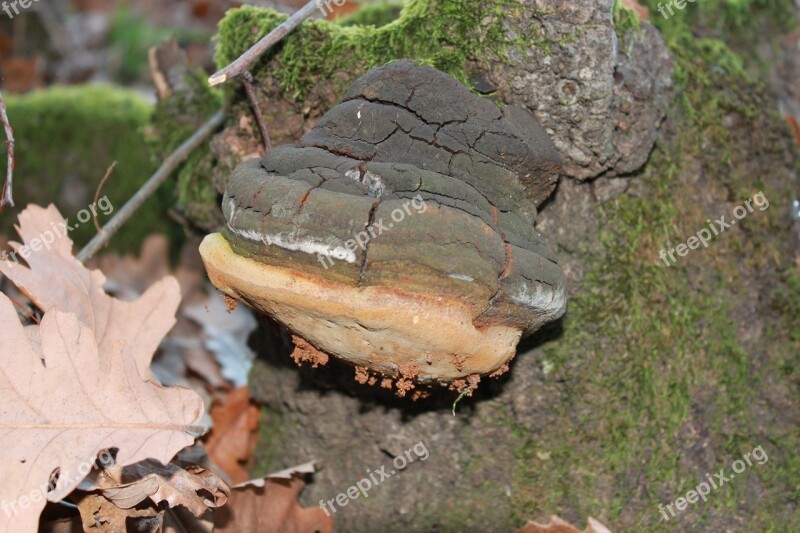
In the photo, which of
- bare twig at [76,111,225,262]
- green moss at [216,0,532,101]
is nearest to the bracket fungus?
green moss at [216,0,532,101]

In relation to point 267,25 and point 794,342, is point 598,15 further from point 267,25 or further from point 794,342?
point 794,342

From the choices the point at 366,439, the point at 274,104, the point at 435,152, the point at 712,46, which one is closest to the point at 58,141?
the point at 274,104

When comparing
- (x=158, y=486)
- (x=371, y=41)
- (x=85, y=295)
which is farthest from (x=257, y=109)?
(x=158, y=486)

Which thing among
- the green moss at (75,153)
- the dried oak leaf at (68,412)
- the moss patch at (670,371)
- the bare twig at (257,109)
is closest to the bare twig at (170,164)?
the bare twig at (257,109)

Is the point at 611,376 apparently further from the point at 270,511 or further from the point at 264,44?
the point at 264,44

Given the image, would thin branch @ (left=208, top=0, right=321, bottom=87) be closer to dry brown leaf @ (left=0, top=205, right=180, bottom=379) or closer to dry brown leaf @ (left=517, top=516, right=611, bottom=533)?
dry brown leaf @ (left=0, top=205, right=180, bottom=379)

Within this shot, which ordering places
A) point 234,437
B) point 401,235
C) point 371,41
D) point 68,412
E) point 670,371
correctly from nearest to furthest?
point 401,235, point 68,412, point 371,41, point 670,371, point 234,437
